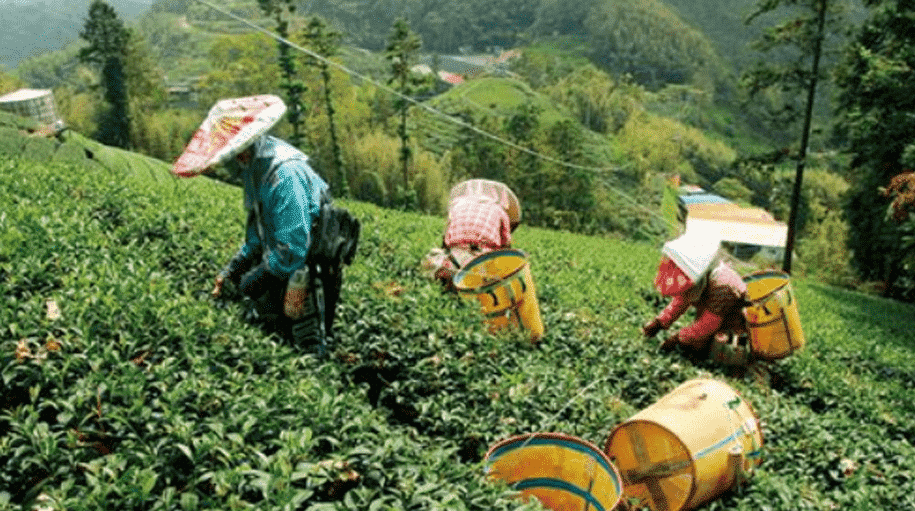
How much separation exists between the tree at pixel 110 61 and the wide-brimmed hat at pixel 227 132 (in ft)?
132

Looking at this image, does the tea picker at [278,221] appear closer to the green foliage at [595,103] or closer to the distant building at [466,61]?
the green foliage at [595,103]

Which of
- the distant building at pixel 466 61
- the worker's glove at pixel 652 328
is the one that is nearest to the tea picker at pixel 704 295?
the worker's glove at pixel 652 328

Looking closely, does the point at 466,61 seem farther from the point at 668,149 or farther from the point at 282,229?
the point at 282,229

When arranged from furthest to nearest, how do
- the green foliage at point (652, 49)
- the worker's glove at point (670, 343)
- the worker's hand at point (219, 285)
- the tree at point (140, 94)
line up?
the green foliage at point (652, 49) → the tree at point (140, 94) → the worker's glove at point (670, 343) → the worker's hand at point (219, 285)

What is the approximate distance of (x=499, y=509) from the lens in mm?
3230

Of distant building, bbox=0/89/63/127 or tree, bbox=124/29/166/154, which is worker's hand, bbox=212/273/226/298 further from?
tree, bbox=124/29/166/154

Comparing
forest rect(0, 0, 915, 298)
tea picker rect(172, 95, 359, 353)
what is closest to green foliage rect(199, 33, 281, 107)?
forest rect(0, 0, 915, 298)

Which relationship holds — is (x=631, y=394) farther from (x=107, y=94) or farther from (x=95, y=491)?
(x=107, y=94)

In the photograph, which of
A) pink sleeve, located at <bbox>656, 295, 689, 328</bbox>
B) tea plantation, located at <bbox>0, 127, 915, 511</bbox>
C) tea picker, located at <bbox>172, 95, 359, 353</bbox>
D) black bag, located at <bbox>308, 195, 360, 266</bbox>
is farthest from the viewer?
pink sleeve, located at <bbox>656, 295, 689, 328</bbox>

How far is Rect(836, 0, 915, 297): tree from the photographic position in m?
15.0

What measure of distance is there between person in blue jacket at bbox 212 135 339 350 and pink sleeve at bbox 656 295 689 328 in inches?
146

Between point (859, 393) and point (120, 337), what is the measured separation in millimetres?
7461

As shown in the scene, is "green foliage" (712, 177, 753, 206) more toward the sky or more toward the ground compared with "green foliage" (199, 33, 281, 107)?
more toward the ground

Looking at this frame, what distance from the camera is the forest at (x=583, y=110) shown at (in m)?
22.0
